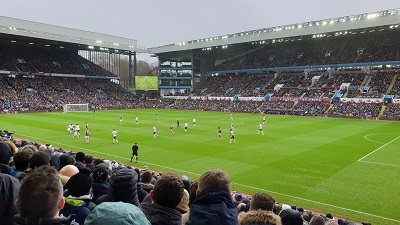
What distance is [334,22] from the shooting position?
6719 centimetres

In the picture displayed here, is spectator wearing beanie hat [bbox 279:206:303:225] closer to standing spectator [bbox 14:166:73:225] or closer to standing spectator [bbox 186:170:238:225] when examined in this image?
standing spectator [bbox 186:170:238:225]

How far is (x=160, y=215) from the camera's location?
353cm

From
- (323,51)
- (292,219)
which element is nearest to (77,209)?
(292,219)

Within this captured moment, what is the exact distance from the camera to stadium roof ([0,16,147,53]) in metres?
66.5

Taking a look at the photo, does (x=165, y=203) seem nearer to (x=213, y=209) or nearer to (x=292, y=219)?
(x=213, y=209)

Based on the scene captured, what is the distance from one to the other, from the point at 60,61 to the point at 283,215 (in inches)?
3842

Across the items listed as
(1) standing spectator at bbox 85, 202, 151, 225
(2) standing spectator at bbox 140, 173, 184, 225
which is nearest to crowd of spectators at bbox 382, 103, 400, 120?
(2) standing spectator at bbox 140, 173, 184, 225

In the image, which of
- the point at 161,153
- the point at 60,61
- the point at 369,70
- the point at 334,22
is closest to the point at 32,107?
the point at 60,61

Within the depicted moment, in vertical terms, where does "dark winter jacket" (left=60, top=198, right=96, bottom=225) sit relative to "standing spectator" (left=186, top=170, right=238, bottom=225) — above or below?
below

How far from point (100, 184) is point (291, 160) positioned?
690 inches

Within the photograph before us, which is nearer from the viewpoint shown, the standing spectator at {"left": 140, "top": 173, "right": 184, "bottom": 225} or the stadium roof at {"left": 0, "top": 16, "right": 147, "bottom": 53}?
the standing spectator at {"left": 140, "top": 173, "right": 184, "bottom": 225}

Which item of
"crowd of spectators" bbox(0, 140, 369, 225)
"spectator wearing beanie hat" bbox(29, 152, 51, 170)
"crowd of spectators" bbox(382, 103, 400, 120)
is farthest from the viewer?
"crowd of spectators" bbox(382, 103, 400, 120)

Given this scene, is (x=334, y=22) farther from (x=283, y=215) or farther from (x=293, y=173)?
(x=283, y=215)

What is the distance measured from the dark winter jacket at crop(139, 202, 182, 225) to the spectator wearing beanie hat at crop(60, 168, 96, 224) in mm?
1488
